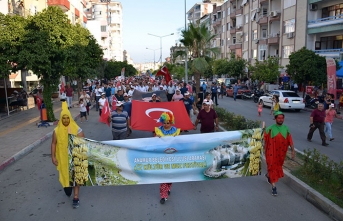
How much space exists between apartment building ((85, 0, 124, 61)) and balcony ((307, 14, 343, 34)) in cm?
5220

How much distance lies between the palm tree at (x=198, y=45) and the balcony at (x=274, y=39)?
23.6 m

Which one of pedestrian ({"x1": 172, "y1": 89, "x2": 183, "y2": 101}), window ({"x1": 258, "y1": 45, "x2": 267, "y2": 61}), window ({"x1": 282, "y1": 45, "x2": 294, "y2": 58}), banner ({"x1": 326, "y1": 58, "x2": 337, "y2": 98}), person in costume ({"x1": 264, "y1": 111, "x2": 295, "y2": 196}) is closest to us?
person in costume ({"x1": 264, "y1": 111, "x2": 295, "y2": 196})

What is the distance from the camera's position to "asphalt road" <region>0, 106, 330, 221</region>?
19.1 feet

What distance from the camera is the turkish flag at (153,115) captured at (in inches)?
417

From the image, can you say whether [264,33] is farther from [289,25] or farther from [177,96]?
[177,96]

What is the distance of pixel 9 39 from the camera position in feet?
46.5

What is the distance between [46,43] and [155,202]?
10.5 metres

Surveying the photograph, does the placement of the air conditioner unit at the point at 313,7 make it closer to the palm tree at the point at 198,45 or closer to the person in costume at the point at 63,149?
the palm tree at the point at 198,45

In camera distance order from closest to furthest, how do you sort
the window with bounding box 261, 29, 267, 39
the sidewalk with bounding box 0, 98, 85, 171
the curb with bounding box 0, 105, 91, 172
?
the curb with bounding box 0, 105, 91, 172 < the sidewalk with bounding box 0, 98, 85, 171 < the window with bounding box 261, 29, 267, 39

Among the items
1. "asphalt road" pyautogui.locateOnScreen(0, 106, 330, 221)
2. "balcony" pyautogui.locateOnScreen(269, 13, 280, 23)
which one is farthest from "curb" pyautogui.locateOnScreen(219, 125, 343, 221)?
"balcony" pyautogui.locateOnScreen(269, 13, 280, 23)

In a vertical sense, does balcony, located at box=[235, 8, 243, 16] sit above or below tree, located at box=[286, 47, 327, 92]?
above

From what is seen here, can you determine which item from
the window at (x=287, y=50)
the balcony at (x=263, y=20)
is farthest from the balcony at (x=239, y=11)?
the window at (x=287, y=50)

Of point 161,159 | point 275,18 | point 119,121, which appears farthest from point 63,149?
point 275,18

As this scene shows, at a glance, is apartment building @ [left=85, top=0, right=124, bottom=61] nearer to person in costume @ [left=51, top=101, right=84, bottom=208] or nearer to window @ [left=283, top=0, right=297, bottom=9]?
window @ [left=283, top=0, right=297, bottom=9]
